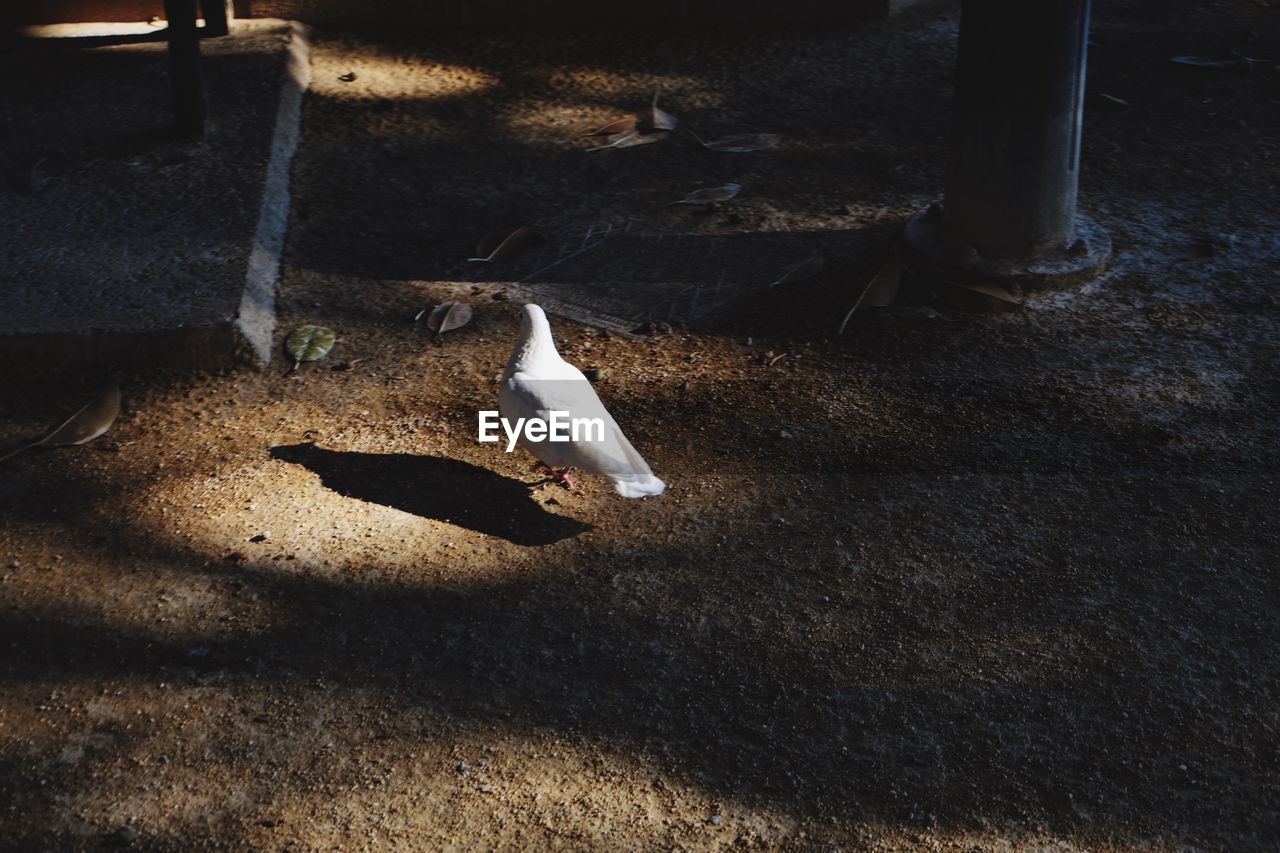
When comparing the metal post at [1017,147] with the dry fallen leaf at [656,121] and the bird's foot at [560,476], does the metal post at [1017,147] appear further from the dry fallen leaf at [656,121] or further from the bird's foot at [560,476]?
the bird's foot at [560,476]

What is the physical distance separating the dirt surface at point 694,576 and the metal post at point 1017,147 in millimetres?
221

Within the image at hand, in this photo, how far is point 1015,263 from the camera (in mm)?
3896

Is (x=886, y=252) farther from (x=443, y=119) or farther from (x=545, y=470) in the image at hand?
(x=443, y=119)

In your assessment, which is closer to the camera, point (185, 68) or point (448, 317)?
point (448, 317)

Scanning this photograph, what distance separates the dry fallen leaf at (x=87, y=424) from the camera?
3.25 metres

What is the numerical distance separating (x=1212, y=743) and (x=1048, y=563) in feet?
1.88

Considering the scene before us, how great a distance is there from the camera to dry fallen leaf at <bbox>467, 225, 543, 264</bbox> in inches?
163

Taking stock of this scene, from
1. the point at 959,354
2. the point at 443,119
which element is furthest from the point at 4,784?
the point at 443,119

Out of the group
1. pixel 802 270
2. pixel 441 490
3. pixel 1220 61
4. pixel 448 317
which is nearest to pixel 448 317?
pixel 448 317

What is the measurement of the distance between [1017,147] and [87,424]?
9.02 ft

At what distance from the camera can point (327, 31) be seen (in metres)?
5.85

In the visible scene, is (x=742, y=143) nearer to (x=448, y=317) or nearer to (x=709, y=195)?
(x=709, y=195)

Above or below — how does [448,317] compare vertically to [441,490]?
above

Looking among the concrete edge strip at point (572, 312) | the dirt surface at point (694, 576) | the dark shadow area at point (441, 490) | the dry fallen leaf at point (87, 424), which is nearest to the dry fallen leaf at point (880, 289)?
the dirt surface at point (694, 576)
